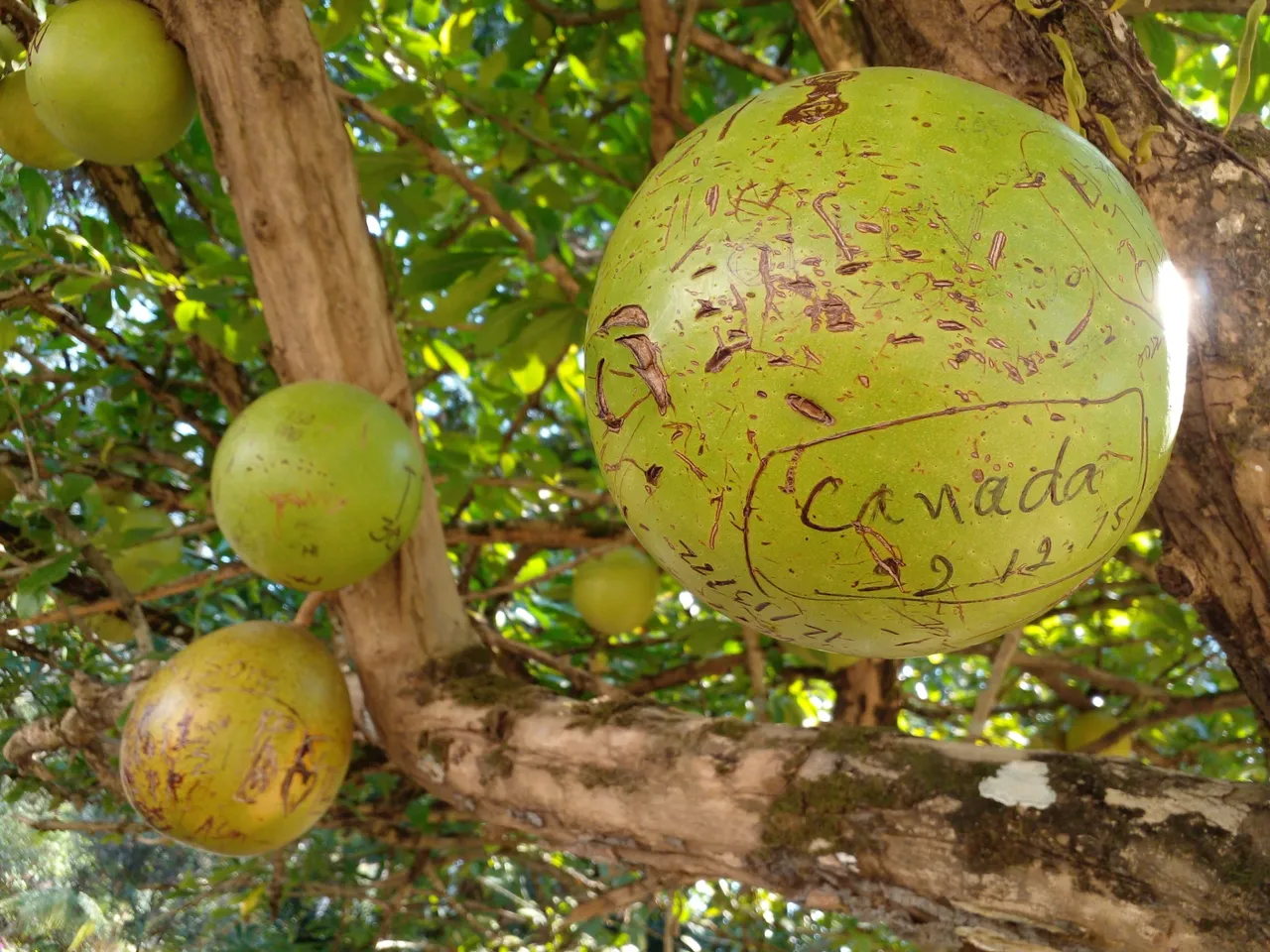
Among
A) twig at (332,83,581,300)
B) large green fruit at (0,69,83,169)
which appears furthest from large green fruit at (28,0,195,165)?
twig at (332,83,581,300)

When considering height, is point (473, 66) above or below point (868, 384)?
above

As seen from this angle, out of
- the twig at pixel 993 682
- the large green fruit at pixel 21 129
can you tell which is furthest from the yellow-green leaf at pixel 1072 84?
the large green fruit at pixel 21 129

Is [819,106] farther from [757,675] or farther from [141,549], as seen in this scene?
[141,549]

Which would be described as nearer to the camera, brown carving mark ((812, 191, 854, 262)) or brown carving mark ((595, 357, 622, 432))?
brown carving mark ((812, 191, 854, 262))

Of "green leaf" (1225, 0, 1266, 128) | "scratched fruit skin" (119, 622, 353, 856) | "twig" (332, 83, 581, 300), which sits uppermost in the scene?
"twig" (332, 83, 581, 300)

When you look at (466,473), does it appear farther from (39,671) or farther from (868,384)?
(868,384)

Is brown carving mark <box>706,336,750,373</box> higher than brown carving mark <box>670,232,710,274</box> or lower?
lower

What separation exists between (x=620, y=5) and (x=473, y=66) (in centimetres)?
118

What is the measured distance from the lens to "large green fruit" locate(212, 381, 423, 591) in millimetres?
1785

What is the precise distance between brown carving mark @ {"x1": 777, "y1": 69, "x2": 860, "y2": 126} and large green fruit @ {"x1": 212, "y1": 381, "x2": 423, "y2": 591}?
3.84 ft

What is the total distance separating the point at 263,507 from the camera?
1.78 meters

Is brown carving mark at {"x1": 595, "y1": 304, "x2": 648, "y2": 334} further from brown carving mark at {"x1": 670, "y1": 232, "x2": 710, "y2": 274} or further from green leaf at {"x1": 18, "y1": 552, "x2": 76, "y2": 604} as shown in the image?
green leaf at {"x1": 18, "y1": 552, "x2": 76, "y2": 604}

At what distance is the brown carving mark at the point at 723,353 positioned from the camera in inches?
34.2

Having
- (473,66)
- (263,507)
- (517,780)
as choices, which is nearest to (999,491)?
(517,780)
